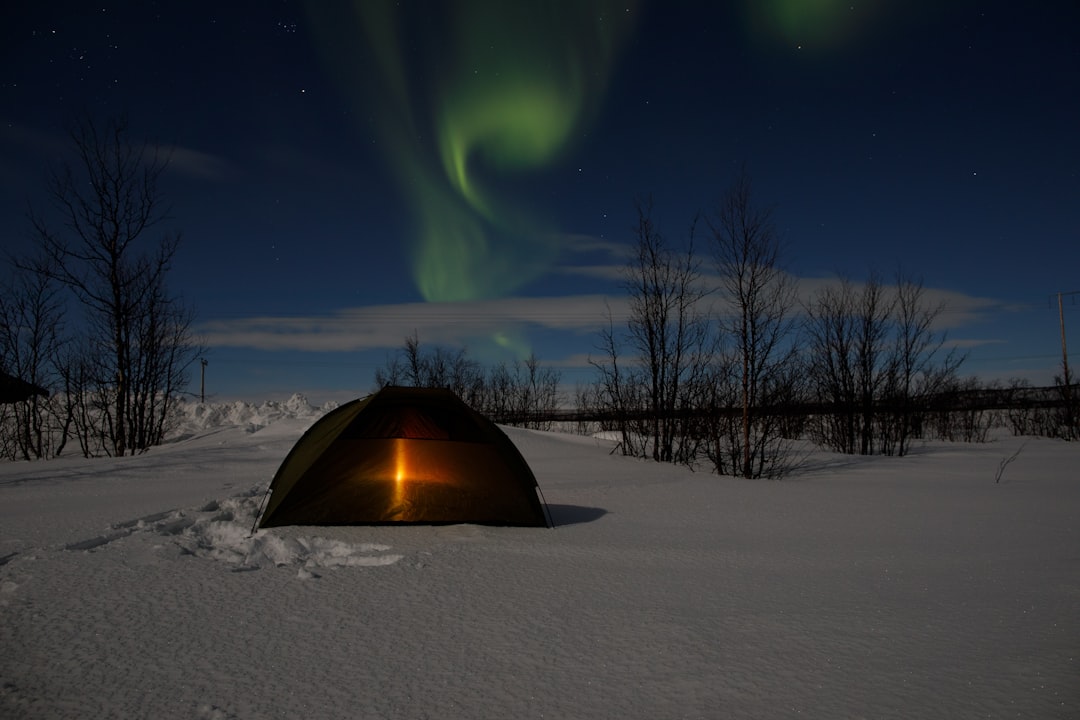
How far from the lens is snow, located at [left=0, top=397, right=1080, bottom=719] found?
2443 mm

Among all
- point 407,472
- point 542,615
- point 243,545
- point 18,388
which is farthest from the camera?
point 18,388

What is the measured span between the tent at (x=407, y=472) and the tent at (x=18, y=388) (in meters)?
17.7

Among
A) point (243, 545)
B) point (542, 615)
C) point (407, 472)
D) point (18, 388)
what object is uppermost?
point (18, 388)

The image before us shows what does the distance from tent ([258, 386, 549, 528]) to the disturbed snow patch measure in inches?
19.8

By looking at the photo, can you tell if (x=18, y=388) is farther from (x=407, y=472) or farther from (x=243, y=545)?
(x=407, y=472)

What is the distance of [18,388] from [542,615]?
2174 cm

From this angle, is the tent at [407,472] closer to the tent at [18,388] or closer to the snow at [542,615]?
the snow at [542,615]

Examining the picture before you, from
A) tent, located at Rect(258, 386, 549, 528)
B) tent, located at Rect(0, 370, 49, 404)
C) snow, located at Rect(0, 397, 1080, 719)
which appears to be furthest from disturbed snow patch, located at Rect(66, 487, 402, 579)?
tent, located at Rect(0, 370, 49, 404)

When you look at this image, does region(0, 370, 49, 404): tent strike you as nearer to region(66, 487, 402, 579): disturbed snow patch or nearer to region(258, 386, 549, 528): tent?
region(66, 487, 402, 579): disturbed snow patch

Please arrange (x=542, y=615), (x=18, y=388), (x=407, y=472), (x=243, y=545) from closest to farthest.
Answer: (x=542, y=615), (x=243, y=545), (x=407, y=472), (x=18, y=388)

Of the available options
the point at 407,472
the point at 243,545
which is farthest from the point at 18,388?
the point at 407,472

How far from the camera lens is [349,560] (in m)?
4.48

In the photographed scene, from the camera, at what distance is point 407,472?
5840 mm

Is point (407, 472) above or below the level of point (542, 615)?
above
